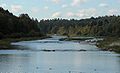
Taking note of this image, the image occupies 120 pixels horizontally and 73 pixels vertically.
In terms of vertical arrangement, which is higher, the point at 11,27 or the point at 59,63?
the point at 59,63

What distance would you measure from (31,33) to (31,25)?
19153 mm

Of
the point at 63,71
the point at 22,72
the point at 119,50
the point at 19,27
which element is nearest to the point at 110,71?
the point at 63,71

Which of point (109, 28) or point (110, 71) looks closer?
point (110, 71)

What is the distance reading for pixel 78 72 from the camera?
32.9 m

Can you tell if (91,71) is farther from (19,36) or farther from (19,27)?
(19,27)

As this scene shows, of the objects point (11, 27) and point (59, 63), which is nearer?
point (59, 63)

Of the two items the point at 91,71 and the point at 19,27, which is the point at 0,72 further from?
the point at 19,27

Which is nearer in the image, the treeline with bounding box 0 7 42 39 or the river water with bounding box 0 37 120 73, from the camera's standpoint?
the river water with bounding box 0 37 120 73

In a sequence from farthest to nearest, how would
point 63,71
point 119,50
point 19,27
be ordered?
point 19,27 → point 119,50 → point 63,71

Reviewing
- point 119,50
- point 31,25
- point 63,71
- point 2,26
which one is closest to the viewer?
point 63,71

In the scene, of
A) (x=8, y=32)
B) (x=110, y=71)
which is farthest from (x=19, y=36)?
(x=110, y=71)

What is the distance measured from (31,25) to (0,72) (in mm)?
146542

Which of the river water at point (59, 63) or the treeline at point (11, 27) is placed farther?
the treeline at point (11, 27)

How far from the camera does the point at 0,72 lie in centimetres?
3150
